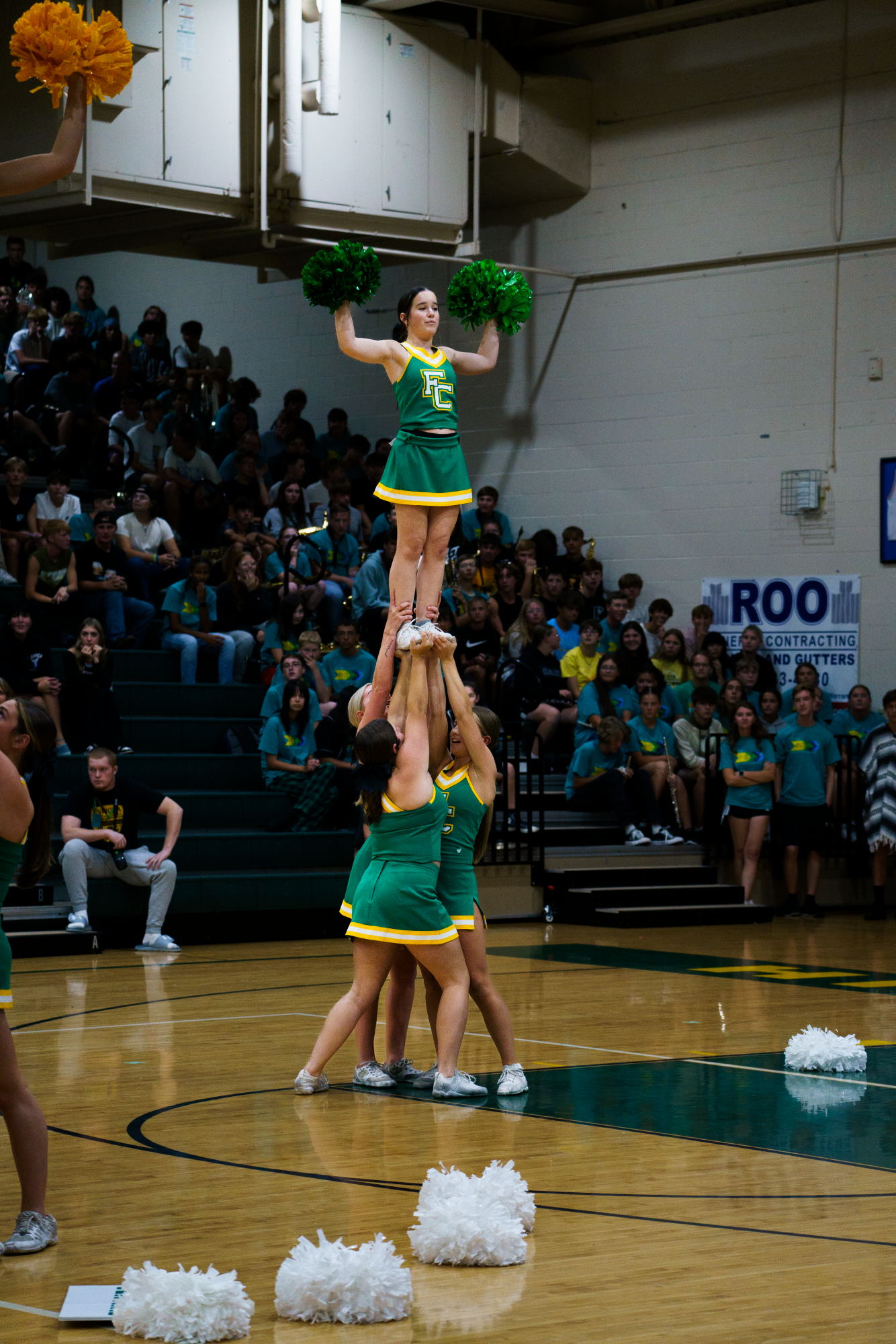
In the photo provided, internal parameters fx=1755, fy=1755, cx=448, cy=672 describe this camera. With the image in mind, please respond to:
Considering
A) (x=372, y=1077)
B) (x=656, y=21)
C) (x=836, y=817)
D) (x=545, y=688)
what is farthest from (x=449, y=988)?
(x=656, y=21)

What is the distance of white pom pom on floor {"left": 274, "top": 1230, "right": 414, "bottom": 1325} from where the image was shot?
3582mm

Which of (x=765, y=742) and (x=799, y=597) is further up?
(x=799, y=597)

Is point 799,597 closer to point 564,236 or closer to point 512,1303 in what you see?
point 564,236

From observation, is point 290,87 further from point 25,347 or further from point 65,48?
point 65,48

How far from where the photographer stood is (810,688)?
13.2 metres

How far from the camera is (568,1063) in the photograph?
267 inches

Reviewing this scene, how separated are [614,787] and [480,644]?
159 centimetres

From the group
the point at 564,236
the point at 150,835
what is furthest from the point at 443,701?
the point at 564,236

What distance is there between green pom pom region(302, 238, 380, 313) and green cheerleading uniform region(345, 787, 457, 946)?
7.41 ft

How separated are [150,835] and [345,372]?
7800 mm

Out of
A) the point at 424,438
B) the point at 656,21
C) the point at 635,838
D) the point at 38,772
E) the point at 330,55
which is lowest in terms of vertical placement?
the point at 635,838

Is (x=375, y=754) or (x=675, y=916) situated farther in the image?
(x=675, y=916)

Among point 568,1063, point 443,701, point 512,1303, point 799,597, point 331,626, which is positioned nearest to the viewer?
point 512,1303

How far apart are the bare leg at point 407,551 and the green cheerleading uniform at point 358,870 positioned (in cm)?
131
